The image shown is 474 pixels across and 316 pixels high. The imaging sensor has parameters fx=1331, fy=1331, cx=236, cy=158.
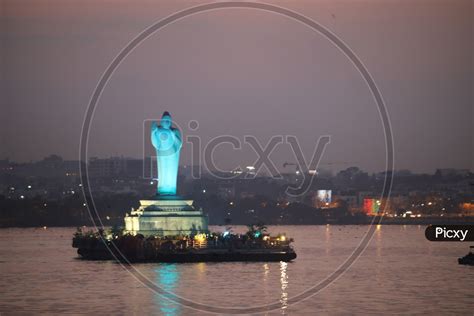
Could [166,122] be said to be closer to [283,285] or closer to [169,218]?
[169,218]

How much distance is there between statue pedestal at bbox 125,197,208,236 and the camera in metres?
67.6

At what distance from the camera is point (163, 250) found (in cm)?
6369

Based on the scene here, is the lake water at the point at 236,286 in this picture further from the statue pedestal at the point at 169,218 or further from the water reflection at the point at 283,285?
the statue pedestal at the point at 169,218

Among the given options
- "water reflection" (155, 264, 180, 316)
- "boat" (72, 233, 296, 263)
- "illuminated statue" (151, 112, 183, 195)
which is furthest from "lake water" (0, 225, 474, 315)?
"illuminated statue" (151, 112, 183, 195)

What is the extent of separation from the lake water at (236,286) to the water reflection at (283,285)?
46mm

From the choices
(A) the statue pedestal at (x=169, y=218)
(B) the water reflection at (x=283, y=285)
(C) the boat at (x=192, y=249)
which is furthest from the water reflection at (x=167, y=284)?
(A) the statue pedestal at (x=169, y=218)

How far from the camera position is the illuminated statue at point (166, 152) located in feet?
224

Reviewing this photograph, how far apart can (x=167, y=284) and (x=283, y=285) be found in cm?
463

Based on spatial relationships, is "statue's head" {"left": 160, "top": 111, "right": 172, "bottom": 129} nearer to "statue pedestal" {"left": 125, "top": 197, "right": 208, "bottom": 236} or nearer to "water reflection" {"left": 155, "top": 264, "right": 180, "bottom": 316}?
"statue pedestal" {"left": 125, "top": 197, "right": 208, "bottom": 236}

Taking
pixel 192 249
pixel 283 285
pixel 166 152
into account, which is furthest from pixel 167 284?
pixel 166 152

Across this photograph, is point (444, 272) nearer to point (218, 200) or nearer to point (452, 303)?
point (452, 303)

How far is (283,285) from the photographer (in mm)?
52938

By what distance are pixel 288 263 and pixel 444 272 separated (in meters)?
8.13

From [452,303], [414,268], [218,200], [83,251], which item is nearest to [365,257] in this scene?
[414,268]
